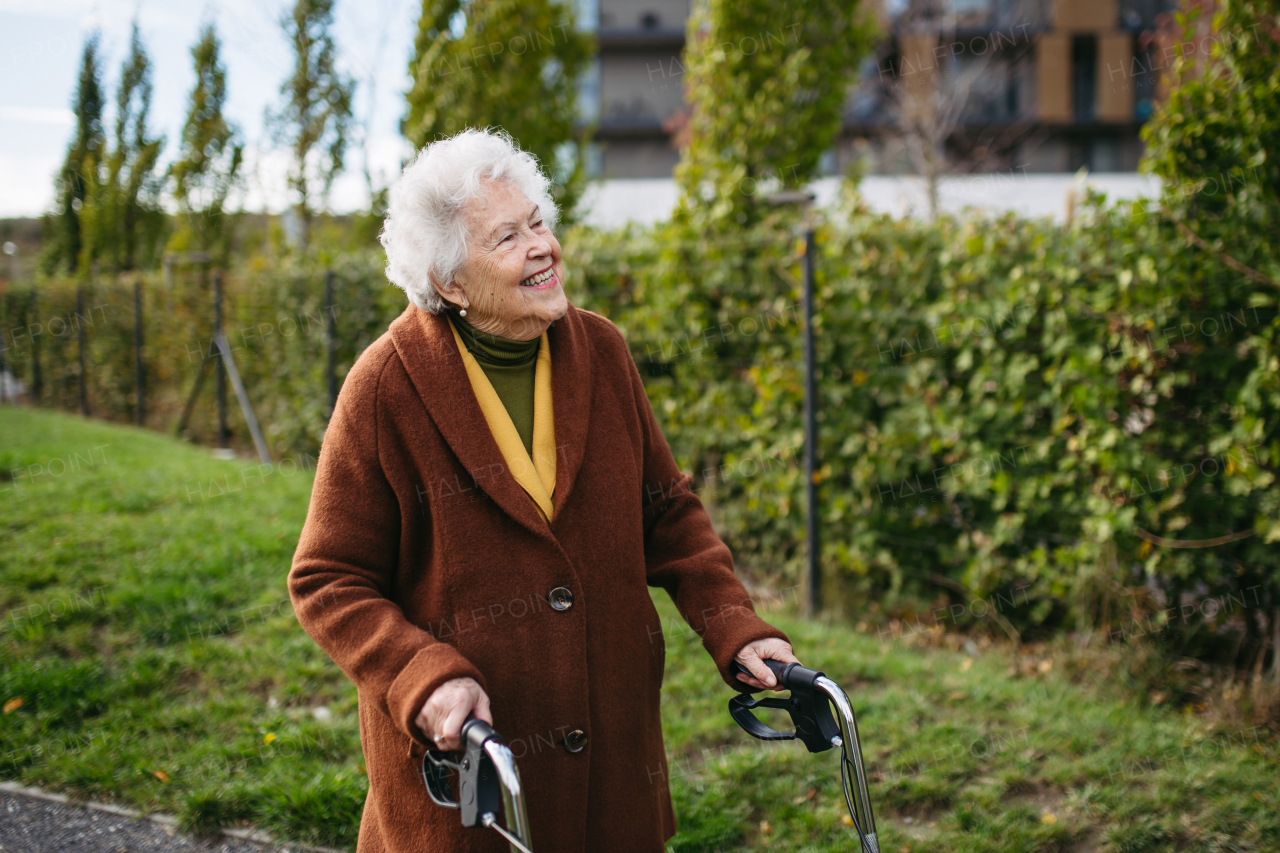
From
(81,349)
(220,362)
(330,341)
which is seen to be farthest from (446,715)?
(81,349)

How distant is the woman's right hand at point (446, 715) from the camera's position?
1.56 meters

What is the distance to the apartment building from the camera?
695 inches

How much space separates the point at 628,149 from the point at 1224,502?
97.4 ft

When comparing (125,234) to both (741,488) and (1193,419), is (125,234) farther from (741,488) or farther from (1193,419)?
(1193,419)

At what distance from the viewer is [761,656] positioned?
1879 mm

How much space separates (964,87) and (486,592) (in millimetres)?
17489

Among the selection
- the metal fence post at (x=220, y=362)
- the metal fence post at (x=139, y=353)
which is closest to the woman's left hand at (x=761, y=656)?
the metal fence post at (x=220, y=362)

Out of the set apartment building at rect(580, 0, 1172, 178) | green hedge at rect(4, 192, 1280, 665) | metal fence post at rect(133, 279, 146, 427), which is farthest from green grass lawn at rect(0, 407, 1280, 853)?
apartment building at rect(580, 0, 1172, 178)

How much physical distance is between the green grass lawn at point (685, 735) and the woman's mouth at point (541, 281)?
Answer: 204 cm

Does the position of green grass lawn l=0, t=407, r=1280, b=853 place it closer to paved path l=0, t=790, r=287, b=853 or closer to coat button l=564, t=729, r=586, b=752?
paved path l=0, t=790, r=287, b=853

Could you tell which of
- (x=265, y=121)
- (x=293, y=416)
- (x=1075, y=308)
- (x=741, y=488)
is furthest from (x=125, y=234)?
(x=1075, y=308)

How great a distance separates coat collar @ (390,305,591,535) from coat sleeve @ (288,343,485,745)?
9 centimetres

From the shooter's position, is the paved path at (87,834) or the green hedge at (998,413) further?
the green hedge at (998,413)

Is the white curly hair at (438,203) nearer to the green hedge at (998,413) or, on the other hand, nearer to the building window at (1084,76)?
the green hedge at (998,413)
